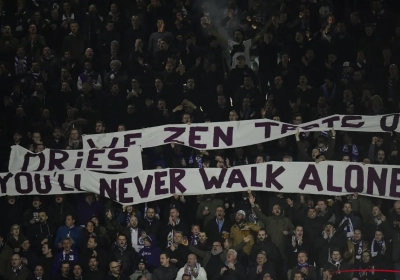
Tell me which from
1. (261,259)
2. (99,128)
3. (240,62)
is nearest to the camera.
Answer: (261,259)

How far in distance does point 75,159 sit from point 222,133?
7.91ft

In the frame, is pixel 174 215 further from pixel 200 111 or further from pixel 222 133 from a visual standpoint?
pixel 200 111

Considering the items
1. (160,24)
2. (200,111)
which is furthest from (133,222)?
(160,24)

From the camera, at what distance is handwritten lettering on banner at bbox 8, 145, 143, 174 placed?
823 inches

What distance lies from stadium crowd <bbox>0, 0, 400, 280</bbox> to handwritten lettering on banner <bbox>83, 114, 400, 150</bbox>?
0.25 m

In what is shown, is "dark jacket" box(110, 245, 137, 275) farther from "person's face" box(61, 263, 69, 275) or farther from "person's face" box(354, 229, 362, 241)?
"person's face" box(354, 229, 362, 241)

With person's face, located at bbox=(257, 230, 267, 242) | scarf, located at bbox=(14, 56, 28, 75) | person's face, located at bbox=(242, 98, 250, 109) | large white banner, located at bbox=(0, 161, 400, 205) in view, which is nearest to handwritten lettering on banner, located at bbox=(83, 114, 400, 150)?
large white banner, located at bbox=(0, 161, 400, 205)

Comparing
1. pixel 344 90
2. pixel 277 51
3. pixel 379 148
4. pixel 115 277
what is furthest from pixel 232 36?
pixel 115 277

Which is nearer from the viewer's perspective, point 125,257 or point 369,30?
point 125,257

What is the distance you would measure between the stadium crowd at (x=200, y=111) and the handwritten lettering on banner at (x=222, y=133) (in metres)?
0.25

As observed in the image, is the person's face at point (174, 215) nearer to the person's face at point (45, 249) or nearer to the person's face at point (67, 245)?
the person's face at point (67, 245)

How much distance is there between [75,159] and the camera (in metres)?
21.0

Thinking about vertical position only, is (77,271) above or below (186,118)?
below

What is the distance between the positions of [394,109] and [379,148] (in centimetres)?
134
